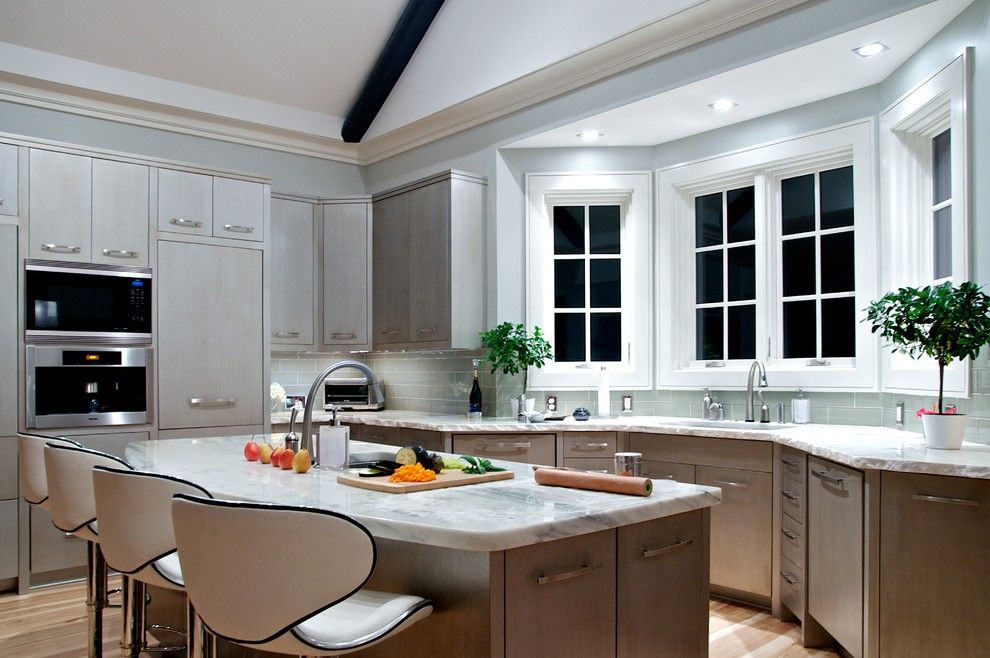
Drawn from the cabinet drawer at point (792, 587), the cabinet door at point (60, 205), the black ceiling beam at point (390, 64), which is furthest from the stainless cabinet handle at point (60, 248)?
the cabinet drawer at point (792, 587)

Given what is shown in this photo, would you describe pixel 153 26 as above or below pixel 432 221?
above

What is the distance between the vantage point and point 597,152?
530 cm

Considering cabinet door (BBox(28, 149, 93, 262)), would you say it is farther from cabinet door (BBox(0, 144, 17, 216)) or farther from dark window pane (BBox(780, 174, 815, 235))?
dark window pane (BBox(780, 174, 815, 235))

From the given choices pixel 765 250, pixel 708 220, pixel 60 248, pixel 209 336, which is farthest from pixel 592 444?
pixel 60 248

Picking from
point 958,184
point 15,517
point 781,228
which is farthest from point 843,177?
point 15,517

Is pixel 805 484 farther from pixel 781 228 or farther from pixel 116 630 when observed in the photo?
pixel 116 630

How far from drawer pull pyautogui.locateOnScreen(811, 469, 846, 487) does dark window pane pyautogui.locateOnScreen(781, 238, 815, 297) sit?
141 centimetres

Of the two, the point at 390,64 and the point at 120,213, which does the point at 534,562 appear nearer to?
the point at 120,213

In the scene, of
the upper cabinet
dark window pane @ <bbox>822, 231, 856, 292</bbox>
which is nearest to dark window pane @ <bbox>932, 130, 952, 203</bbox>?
dark window pane @ <bbox>822, 231, 856, 292</bbox>

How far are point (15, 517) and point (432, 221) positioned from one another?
299 cm

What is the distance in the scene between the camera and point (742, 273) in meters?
4.91

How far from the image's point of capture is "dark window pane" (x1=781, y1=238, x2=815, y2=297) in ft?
15.0

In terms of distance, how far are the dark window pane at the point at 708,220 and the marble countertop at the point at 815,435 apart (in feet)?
3.72

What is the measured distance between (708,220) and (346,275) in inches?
103
